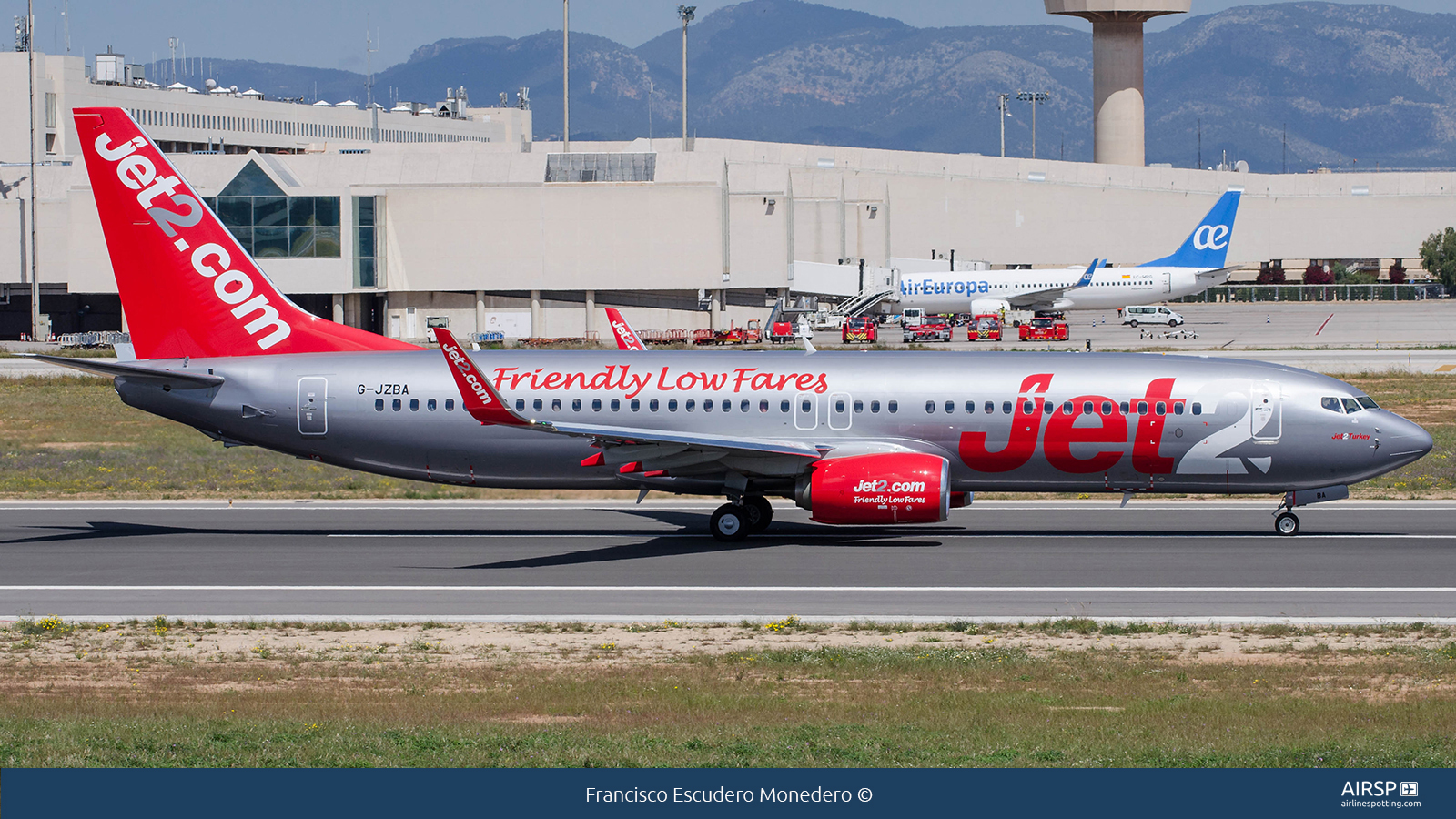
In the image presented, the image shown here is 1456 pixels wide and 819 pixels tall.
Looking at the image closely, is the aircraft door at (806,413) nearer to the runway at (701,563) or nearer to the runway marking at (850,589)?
the runway at (701,563)

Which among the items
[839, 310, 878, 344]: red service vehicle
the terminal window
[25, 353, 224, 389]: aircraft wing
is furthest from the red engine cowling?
the terminal window

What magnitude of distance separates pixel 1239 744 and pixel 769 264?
100 m

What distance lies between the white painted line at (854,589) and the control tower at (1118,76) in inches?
6199

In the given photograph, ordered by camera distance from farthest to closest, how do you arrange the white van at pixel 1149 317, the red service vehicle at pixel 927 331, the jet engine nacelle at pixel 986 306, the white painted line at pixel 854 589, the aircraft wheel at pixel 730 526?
1. the jet engine nacelle at pixel 986 306
2. the white van at pixel 1149 317
3. the red service vehicle at pixel 927 331
4. the aircraft wheel at pixel 730 526
5. the white painted line at pixel 854 589

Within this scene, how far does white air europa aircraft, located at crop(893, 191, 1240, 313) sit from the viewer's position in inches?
4478

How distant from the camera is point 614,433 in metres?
27.8

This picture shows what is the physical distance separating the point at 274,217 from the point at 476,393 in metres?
80.3

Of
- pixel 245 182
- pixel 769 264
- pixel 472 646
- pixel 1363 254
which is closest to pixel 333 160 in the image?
pixel 245 182

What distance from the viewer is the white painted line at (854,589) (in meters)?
24.5

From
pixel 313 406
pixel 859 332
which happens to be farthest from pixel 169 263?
pixel 859 332

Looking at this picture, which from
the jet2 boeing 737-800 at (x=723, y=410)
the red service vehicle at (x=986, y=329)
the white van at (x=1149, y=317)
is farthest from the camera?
the white van at (x=1149, y=317)

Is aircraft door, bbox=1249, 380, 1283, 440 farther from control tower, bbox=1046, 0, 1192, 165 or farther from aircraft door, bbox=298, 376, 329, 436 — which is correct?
control tower, bbox=1046, 0, 1192, 165

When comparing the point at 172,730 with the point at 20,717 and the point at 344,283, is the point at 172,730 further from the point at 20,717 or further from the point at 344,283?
the point at 344,283

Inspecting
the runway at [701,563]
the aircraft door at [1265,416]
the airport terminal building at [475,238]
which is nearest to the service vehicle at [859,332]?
the airport terminal building at [475,238]
